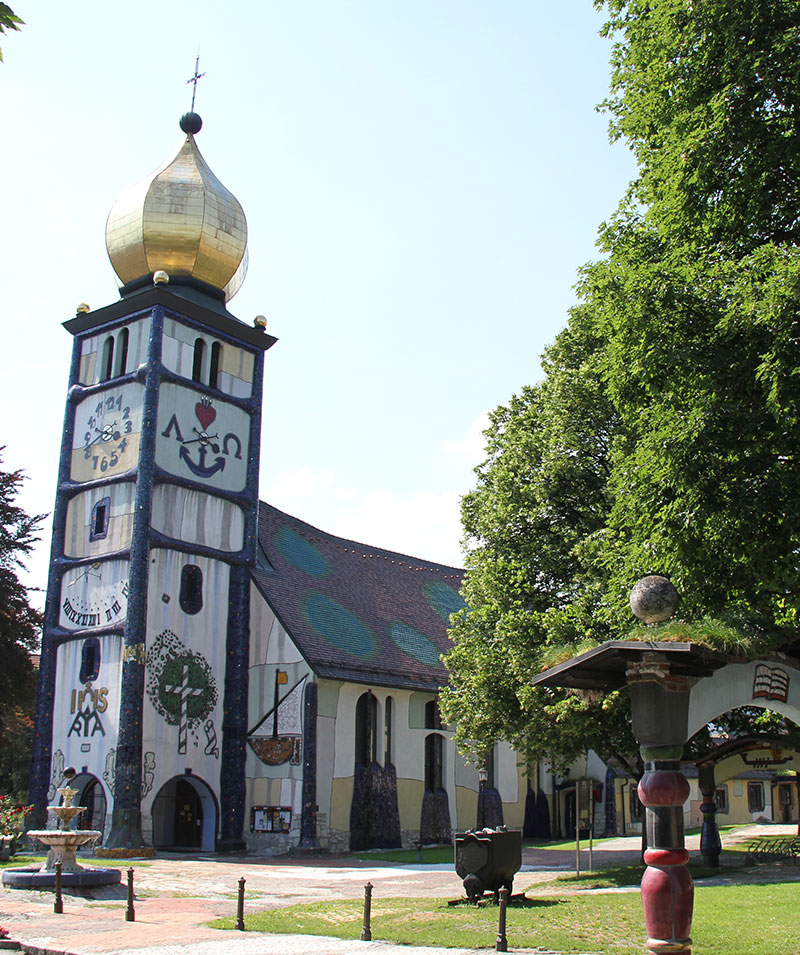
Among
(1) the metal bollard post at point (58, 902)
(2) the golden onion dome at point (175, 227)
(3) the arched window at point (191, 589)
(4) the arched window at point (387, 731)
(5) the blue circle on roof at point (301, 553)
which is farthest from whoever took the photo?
(5) the blue circle on roof at point (301, 553)

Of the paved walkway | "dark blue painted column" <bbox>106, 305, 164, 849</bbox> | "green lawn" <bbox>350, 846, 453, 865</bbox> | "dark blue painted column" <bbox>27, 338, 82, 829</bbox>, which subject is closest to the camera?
the paved walkway

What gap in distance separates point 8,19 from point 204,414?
25.8 m

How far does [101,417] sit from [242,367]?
16.5ft

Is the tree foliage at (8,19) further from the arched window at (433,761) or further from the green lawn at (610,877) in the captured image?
the arched window at (433,761)

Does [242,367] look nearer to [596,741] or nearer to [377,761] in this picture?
[377,761]

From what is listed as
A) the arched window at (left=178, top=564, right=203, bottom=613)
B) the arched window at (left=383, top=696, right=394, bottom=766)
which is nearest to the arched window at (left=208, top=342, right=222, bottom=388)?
the arched window at (left=178, top=564, right=203, bottom=613)

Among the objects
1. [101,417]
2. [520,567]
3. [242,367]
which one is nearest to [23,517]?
[101,417]

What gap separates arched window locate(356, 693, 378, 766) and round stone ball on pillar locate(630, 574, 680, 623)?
23483 mm

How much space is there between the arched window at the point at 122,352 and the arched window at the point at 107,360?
1.08 ft

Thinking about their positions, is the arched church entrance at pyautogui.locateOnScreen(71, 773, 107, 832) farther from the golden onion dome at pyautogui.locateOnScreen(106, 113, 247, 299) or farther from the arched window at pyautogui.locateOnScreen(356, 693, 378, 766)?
the golden onion dome at pyautogui.locateOnScreen(106, 113, 247, 299)

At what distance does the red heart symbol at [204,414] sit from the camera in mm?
31609

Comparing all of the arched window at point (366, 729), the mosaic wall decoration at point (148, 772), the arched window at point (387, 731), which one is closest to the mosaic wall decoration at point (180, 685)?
the mosaic wall decoration at point (148, 772)

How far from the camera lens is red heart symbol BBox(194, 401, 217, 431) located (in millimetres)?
31609

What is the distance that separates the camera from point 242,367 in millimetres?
33719
